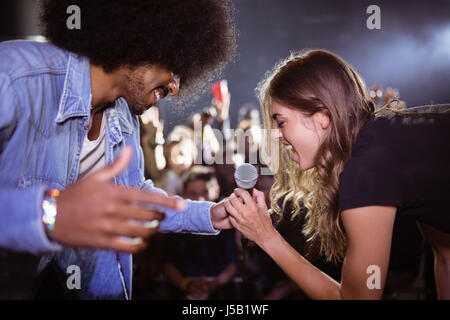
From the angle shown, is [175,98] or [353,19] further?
[353,19]

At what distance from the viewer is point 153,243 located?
11.7 ft

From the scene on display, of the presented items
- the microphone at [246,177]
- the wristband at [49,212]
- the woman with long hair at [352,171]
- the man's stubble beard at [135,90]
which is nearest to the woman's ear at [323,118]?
the woman with long hair at [352,171]

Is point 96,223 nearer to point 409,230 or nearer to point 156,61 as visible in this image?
point 156,61

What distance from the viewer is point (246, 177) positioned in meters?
1.55

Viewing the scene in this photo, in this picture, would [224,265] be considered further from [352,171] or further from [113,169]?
[113,169]

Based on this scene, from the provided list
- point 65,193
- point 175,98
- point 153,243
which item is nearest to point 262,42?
point 153,243

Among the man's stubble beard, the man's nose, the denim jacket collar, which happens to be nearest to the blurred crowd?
the man's nose

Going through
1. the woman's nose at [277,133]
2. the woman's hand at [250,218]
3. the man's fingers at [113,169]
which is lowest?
the woman's hand at [250,218]

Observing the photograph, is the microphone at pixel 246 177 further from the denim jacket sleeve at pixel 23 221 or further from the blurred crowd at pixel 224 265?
the blurred crowd at pixel 224 265

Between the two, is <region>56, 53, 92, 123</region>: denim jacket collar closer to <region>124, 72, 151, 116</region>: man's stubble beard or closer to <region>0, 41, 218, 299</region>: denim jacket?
<region>0, 41, 218, 299</region>: denim jacket

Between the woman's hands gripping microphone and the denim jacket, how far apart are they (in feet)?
0.27

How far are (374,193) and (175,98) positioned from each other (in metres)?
1.29

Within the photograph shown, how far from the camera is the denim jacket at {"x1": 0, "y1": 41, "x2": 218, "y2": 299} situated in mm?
880

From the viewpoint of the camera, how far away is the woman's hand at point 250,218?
151cm
